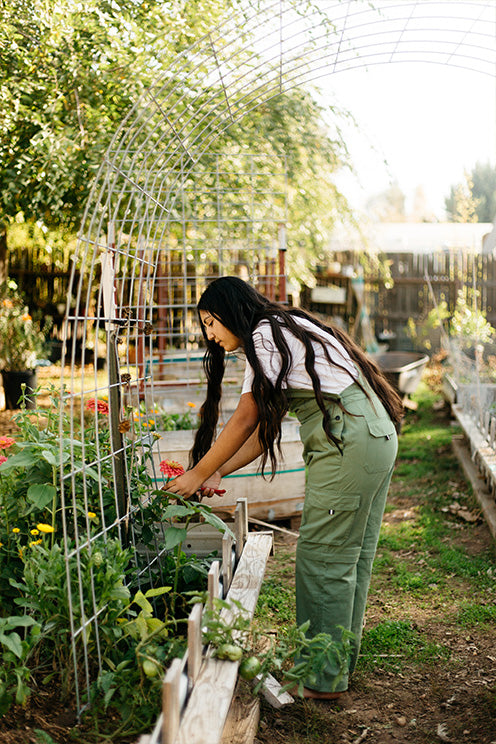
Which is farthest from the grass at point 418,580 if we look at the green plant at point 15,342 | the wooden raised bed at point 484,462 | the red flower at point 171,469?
the green plant at point 15,342

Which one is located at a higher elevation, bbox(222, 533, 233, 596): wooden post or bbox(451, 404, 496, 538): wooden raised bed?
bbox(222, 533, 233, 596): wooden post

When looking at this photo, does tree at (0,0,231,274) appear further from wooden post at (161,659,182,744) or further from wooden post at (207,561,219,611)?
wooden post at (161,659,182,744)

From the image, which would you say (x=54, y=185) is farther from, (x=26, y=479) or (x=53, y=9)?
(x=26, y=479)

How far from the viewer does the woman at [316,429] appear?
209 centimetres

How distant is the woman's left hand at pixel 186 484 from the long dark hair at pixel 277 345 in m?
0.22

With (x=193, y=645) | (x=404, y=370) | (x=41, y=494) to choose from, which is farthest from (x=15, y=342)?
(x=193, y=645)

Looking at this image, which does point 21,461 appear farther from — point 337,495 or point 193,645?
point 337,495

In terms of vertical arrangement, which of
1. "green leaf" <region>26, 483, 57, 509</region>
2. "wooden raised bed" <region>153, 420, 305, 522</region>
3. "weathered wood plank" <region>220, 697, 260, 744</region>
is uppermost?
"green leaf" <region>26, 483, 57, 509</region>

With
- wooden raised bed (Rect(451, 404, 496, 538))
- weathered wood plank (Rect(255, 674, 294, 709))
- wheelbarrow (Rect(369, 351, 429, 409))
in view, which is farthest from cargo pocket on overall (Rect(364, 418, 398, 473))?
wheelbarrow (Rect(369, 351, 429, 409))

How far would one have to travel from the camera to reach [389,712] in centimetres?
228

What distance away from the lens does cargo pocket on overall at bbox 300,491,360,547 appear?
212cm

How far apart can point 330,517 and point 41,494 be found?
2.88ft

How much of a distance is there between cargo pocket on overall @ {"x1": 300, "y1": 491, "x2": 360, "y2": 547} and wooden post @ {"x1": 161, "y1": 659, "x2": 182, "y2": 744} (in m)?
0.87

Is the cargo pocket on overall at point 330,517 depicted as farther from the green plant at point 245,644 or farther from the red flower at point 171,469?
the red flower at point 171,469
